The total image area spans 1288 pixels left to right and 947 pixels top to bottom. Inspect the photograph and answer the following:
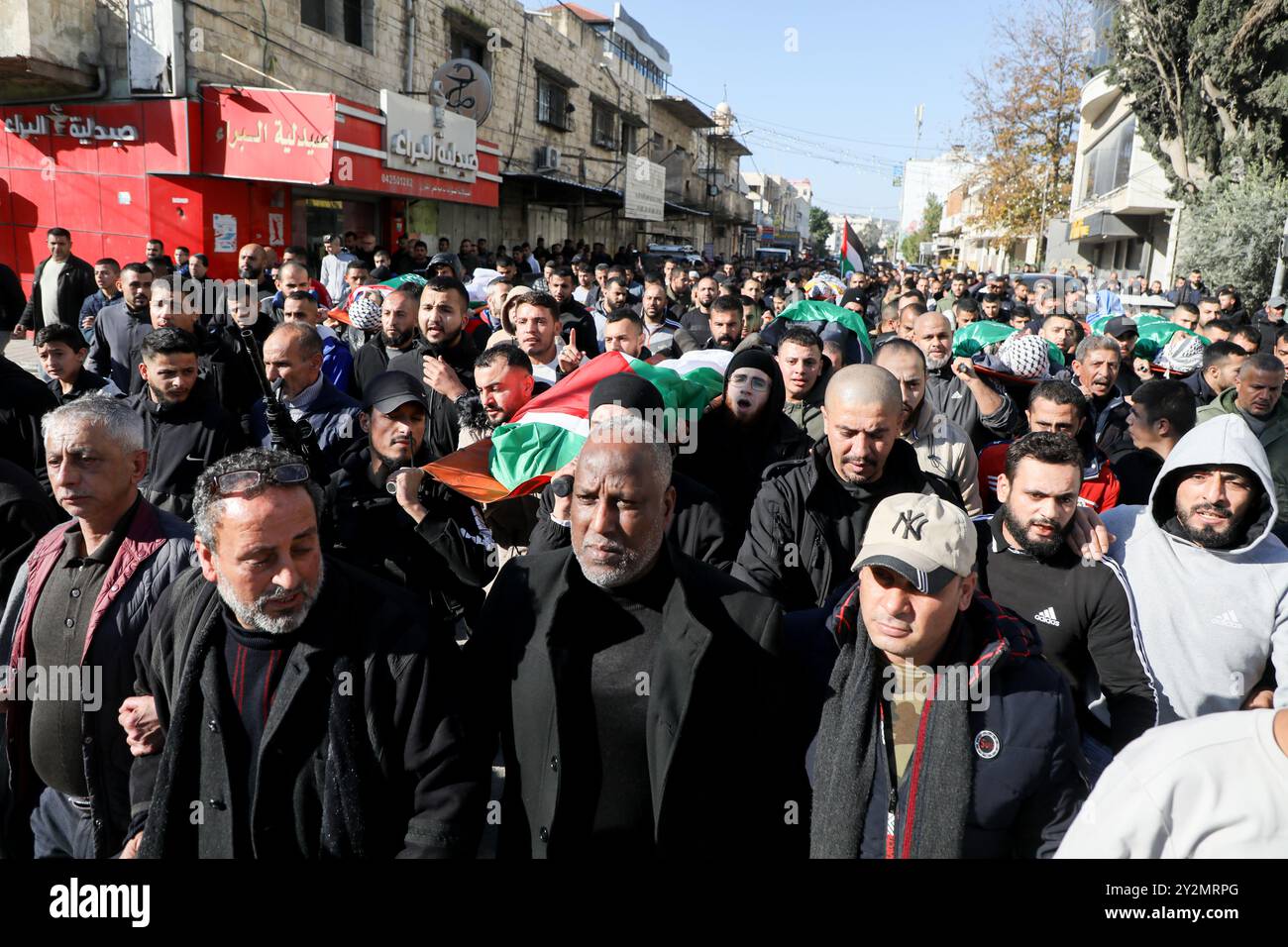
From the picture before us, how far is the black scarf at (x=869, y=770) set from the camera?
208 centimetres

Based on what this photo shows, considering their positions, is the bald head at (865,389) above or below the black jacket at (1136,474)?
above

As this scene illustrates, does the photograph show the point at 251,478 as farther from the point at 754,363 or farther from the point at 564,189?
the point at 564,189

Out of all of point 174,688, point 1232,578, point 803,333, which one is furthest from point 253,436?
point 1232,578

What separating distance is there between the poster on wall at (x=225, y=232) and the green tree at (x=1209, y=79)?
66.5ft

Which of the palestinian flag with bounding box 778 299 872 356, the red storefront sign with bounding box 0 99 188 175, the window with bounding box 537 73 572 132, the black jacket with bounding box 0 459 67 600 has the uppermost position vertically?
the window with bounding box 537 73 572 132

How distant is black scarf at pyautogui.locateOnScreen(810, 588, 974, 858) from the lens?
2084 millimetres

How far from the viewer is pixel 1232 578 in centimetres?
293

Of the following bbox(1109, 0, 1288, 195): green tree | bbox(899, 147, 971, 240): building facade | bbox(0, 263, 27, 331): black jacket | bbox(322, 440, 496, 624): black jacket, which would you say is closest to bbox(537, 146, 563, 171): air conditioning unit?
bbox(1109, 0, 1288, 195): green tree

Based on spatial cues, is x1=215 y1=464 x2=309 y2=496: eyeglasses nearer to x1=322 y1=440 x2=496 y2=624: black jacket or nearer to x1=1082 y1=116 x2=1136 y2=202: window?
x1=322 y1=440 x2=496 y2=624: black jacket

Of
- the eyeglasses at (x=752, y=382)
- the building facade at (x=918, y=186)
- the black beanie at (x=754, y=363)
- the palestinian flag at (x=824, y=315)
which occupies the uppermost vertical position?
the building facade at (x=918, y=186)

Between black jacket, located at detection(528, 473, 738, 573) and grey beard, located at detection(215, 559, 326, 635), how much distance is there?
1160 mm

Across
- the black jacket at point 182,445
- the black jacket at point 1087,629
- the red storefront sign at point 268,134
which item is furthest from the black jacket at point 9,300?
the black jacket at point 1087,629

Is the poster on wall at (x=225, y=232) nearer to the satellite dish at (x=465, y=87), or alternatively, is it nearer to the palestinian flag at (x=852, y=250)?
the satellite dish at (x=465, y=87)
